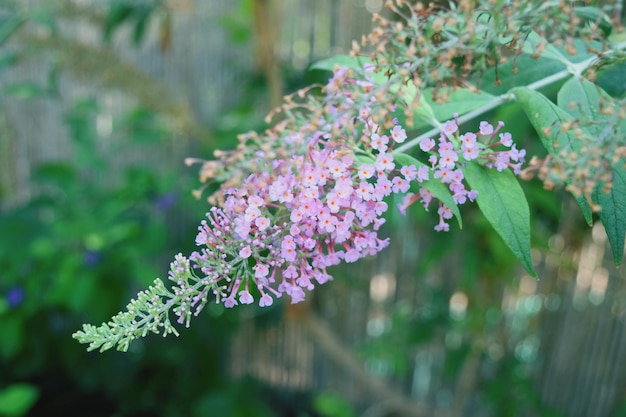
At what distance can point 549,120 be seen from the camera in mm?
622

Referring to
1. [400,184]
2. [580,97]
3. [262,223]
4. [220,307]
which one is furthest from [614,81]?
[220,307]

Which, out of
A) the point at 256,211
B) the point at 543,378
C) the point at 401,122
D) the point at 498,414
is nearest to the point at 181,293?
the point at 256,211

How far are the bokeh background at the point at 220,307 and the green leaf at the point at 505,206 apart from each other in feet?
2.57

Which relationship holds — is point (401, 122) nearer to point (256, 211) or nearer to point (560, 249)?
point (256, 211)

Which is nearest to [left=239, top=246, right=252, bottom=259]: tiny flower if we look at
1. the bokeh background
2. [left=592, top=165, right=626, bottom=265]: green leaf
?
[left=592, top=165, right=626, bottom=265]: green leaf

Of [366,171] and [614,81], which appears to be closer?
[366,171]

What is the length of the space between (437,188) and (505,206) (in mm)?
67

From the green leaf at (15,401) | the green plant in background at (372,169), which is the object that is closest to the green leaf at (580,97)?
the green plant in background at (372,169)

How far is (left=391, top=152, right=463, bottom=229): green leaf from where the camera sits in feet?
1.98

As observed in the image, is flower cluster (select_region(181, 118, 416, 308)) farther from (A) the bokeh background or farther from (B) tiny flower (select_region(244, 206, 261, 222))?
(A) the bokeh background

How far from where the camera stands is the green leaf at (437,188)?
0.60 m

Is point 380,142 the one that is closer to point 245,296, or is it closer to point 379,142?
point 379,142

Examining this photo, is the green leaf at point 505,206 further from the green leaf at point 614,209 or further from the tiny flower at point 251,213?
the tiny flower at point 251,213

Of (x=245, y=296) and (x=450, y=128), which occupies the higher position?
(x=450, y=128)
